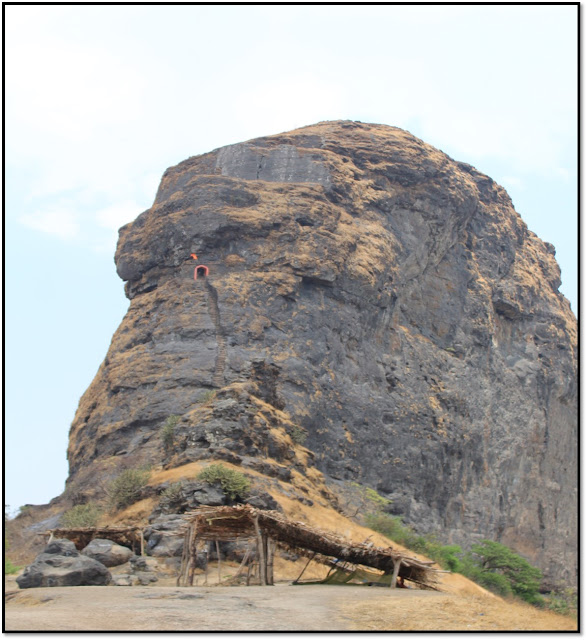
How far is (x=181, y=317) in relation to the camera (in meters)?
44.0

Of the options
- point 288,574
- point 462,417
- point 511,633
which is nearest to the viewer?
point 511,633

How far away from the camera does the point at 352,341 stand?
4612cm

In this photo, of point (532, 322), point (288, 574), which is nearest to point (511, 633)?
point (288, 574)

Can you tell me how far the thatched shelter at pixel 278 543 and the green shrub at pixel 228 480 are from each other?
4.10 m

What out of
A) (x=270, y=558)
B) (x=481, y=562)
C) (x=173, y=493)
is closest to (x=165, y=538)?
(x=173, y=493)

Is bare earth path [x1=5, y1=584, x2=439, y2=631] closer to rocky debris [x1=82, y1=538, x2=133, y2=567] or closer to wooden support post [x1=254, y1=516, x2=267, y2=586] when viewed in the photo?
wooden support post [x1=254, y1=516, x2=267, y2=586]

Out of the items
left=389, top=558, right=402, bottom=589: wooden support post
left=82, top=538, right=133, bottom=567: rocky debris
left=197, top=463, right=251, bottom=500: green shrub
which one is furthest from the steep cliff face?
left=389, top=558, right=402, bottom=589: wooden support post

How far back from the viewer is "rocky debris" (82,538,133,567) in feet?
75.5

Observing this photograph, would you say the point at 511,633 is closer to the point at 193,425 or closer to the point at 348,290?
the point at 193,425

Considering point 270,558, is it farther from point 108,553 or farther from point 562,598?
point 562,598

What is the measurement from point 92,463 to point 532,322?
33628mm

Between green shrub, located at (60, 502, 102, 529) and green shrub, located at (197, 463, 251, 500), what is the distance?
500cm

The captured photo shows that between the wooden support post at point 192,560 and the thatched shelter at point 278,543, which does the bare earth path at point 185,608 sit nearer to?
the thatched shelter at point 278,543

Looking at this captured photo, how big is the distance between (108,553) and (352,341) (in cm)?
2492
